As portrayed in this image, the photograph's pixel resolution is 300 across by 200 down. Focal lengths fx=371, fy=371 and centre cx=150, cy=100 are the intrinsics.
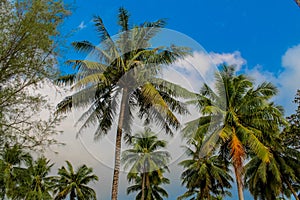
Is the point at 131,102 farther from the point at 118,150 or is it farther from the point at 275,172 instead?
the point at 275,172

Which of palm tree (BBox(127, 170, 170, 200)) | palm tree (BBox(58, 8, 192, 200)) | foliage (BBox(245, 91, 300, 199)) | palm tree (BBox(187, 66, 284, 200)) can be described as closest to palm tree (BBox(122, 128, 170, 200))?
palm tree (BBox(127, 170, 170, 200))

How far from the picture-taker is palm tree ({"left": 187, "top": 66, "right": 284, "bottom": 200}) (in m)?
20.9

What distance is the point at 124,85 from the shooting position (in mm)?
17281

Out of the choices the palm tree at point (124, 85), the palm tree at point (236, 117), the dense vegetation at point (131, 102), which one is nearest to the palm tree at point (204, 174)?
the dense vegetation at point (131, 102)

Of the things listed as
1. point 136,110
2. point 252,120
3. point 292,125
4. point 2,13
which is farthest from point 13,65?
point 252,120

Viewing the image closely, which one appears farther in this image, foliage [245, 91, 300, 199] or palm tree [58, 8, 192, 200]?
foliage [245, 91, 300, 199]

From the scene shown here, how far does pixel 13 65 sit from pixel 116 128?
1011 cm

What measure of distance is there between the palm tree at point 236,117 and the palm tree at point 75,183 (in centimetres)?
2243

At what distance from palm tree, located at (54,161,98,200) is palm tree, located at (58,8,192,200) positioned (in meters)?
25.2

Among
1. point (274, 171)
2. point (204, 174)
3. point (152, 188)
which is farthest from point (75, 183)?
point (274, 171)

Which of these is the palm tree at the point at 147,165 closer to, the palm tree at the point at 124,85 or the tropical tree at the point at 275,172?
the tropical tree at the point at 275,172

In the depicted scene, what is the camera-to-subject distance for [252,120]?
22.3 metres

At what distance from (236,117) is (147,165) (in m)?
14.2

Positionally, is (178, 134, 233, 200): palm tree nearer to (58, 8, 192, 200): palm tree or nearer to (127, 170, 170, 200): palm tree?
(127, 170, 170, 200): palm tree
